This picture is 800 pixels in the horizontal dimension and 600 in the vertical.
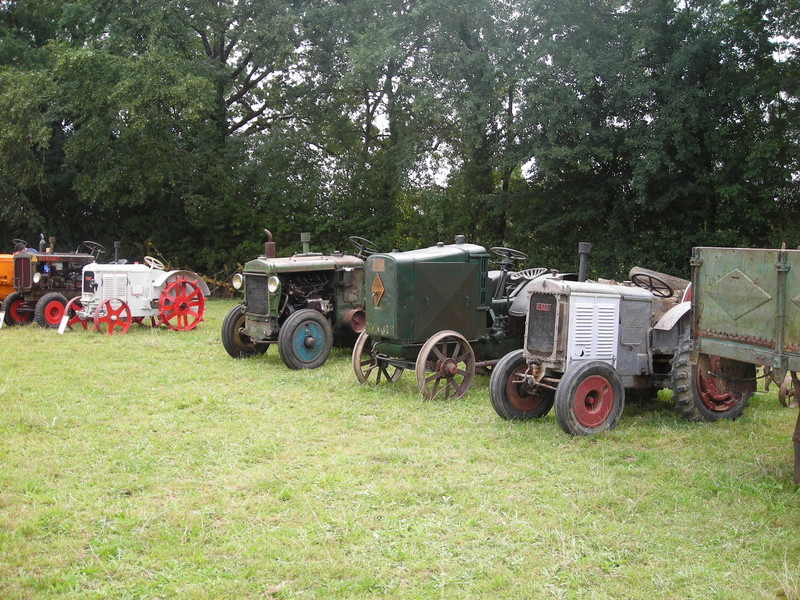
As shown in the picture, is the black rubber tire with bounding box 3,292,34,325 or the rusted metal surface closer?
the rusted metal surface

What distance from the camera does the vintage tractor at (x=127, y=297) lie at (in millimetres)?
11820

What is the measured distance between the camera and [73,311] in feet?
41.0

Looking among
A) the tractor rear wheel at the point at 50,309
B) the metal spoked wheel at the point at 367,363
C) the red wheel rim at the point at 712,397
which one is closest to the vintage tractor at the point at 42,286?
the tractor rear wheel at the point at 50,309

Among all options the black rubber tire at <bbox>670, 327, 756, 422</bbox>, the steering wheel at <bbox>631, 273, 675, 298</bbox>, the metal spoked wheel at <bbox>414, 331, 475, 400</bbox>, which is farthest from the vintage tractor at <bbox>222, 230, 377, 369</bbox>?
the black rubber tire at <bbox>670, 327, 756, 422</bbox>

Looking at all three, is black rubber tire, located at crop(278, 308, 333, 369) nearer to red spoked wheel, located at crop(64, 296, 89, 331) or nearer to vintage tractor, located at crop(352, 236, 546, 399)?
vintage tractor, located at crop(352, 236, 546, 399)

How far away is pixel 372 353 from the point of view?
7957 mm

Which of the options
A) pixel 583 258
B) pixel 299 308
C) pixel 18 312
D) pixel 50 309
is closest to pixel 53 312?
pixel 50 309

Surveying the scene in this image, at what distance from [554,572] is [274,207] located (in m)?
17.3

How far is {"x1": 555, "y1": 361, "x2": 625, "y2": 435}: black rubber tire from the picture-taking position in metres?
5.65

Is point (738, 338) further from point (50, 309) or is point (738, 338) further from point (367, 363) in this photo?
point (50, 309)

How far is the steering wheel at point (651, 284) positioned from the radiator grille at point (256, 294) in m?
4.43

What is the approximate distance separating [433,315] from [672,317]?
2.20 m

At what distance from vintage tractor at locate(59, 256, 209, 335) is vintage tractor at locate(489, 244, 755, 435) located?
7488 millimetres

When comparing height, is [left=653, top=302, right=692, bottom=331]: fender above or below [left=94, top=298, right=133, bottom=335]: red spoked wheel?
above
